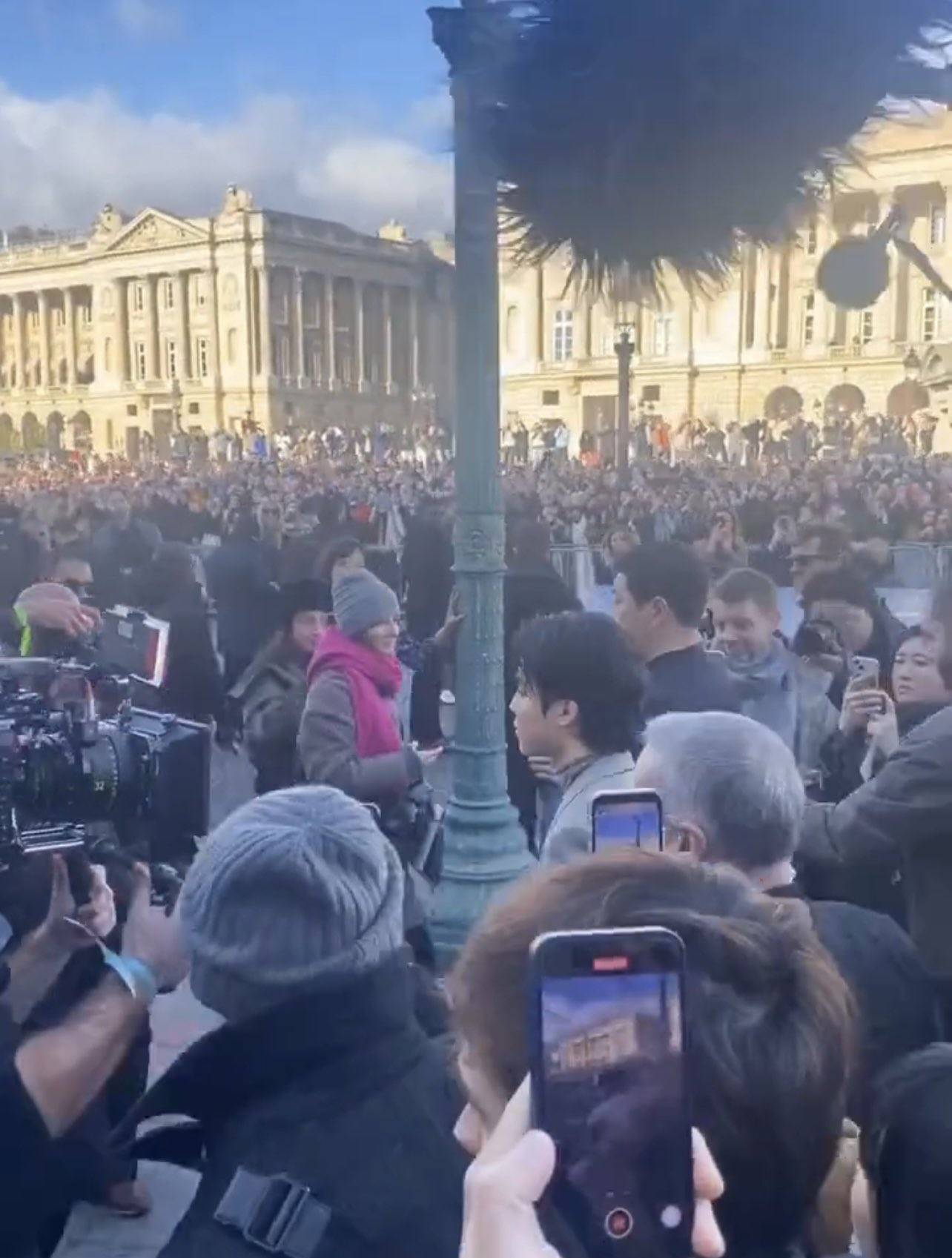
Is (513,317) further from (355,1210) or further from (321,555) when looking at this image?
(355,1210)

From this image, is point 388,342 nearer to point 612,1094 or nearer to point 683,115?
point 683,115

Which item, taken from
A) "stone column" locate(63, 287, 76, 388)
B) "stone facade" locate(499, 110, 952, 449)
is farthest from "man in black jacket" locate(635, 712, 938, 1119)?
"stone column" locate(63, 287, 76, 388)

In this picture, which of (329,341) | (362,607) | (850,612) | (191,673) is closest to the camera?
(362,607)

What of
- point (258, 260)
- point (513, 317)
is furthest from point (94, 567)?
point (258, 260)

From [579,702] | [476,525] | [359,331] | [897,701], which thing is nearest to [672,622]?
[897,701]

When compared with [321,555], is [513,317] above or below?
above

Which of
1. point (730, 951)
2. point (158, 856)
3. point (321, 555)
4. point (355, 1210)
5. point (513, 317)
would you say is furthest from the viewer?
point (513, 317)

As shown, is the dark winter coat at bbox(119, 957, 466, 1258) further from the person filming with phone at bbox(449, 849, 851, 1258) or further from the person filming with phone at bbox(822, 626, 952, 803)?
the person filming with phone at bbox(822, 626, 952, 803)

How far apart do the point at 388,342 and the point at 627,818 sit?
72.0 metres

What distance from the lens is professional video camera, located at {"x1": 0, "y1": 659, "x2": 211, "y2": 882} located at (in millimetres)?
2588

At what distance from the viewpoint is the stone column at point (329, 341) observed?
69062mm

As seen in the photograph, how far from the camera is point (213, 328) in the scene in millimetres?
69062

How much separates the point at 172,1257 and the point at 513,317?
51360mm

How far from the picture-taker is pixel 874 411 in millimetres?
50406
